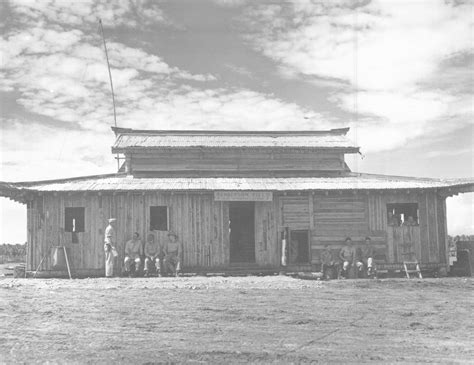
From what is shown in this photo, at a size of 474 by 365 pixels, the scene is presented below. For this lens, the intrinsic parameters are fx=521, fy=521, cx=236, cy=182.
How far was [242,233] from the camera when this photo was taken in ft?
81.9

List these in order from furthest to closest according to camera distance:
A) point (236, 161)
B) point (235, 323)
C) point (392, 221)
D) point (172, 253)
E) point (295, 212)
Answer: point (236, 161) < point (392, 221) < point (295, 212) < point (172, 253) < point (235, 323)

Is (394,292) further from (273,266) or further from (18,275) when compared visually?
(18,275)

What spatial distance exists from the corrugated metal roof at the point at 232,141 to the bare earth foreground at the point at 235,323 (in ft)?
30.0

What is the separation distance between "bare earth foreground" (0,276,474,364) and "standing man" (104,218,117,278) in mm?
3319

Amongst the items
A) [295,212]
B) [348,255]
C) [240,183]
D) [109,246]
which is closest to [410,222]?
[348,255]

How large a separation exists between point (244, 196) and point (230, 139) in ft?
19.1

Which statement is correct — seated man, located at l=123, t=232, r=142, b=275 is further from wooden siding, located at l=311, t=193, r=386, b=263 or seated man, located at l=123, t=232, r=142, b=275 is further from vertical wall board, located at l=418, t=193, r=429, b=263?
vertical wall board, located at l=418, t=193, r=429, b=263

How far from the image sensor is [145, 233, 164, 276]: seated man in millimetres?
19672

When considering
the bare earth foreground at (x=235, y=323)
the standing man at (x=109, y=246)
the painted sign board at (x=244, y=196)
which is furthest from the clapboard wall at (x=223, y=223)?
the bare earth foreground at (x=235, y=323)

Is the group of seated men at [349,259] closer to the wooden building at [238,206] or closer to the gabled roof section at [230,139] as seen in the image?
the wooden building at [238,206]

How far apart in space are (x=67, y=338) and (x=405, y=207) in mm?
16983

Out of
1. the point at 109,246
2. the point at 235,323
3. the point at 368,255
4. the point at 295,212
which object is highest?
the point at 295,212

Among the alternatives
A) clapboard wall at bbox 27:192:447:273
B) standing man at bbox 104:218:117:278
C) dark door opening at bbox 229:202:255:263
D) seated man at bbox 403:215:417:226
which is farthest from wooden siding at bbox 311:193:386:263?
standing man at bbox 104:218:117:278

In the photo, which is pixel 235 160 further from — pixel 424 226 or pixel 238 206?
pixel 424 226
